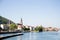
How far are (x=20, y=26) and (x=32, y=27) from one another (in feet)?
124

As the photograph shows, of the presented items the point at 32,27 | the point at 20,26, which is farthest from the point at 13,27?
the point at 32,27

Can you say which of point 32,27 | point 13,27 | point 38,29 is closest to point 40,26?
point 38,29

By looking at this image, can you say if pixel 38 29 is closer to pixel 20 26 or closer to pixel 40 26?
pixel 40 26

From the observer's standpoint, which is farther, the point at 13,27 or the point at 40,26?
the point at 40,26

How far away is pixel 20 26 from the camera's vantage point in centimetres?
16050

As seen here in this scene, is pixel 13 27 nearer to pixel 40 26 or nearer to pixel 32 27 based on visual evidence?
pixel 40 26

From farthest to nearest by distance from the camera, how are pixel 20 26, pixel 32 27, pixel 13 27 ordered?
1. pixel 32 27
2. pixel 20 26
3. pixel 13 27

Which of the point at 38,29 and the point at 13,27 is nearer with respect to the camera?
the point at 13,27

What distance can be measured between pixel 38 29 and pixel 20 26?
16519 millimetres

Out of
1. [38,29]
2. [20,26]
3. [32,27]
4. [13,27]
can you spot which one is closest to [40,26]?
[38,29]

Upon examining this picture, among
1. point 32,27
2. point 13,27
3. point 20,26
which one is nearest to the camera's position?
point 13,27

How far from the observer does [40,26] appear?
6437 inches

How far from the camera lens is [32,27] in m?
196

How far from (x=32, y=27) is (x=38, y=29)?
32873 mm
